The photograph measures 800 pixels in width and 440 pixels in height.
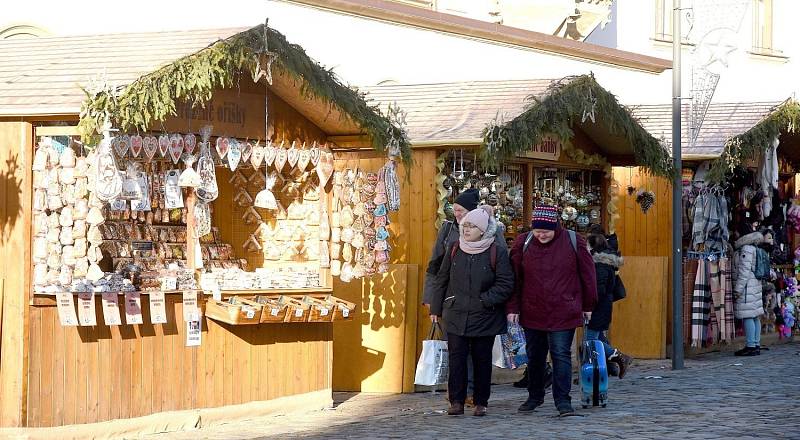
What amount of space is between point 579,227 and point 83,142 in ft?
26.8

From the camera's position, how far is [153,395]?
10672 millimetres

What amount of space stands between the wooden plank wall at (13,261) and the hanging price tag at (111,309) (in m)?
0.61

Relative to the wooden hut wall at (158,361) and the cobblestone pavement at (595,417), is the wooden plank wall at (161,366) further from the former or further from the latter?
the cobblestone pavement at (595,417)

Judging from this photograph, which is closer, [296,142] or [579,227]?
[296,142]

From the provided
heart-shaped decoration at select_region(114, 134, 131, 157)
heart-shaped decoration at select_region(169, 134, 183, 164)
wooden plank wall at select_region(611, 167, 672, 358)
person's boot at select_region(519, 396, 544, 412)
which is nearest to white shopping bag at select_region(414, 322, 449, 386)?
person's boot at select_region(519, 396, 544, 412)

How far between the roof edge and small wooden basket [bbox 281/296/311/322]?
29.4 feet

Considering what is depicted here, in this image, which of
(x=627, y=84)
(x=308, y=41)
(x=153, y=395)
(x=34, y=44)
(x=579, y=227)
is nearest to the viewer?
(x=153, y=395)

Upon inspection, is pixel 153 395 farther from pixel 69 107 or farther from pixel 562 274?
pixel 562 274

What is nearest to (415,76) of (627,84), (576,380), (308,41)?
(308,41)

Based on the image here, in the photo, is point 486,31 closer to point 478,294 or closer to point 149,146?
point 478,294

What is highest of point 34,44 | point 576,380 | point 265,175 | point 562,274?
point 34,44

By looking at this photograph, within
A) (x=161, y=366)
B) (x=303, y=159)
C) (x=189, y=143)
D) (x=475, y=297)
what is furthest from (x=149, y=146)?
(x=475, y=297)

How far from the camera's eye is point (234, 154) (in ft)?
37.7

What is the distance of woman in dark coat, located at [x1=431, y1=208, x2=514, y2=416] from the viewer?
11188 mm
